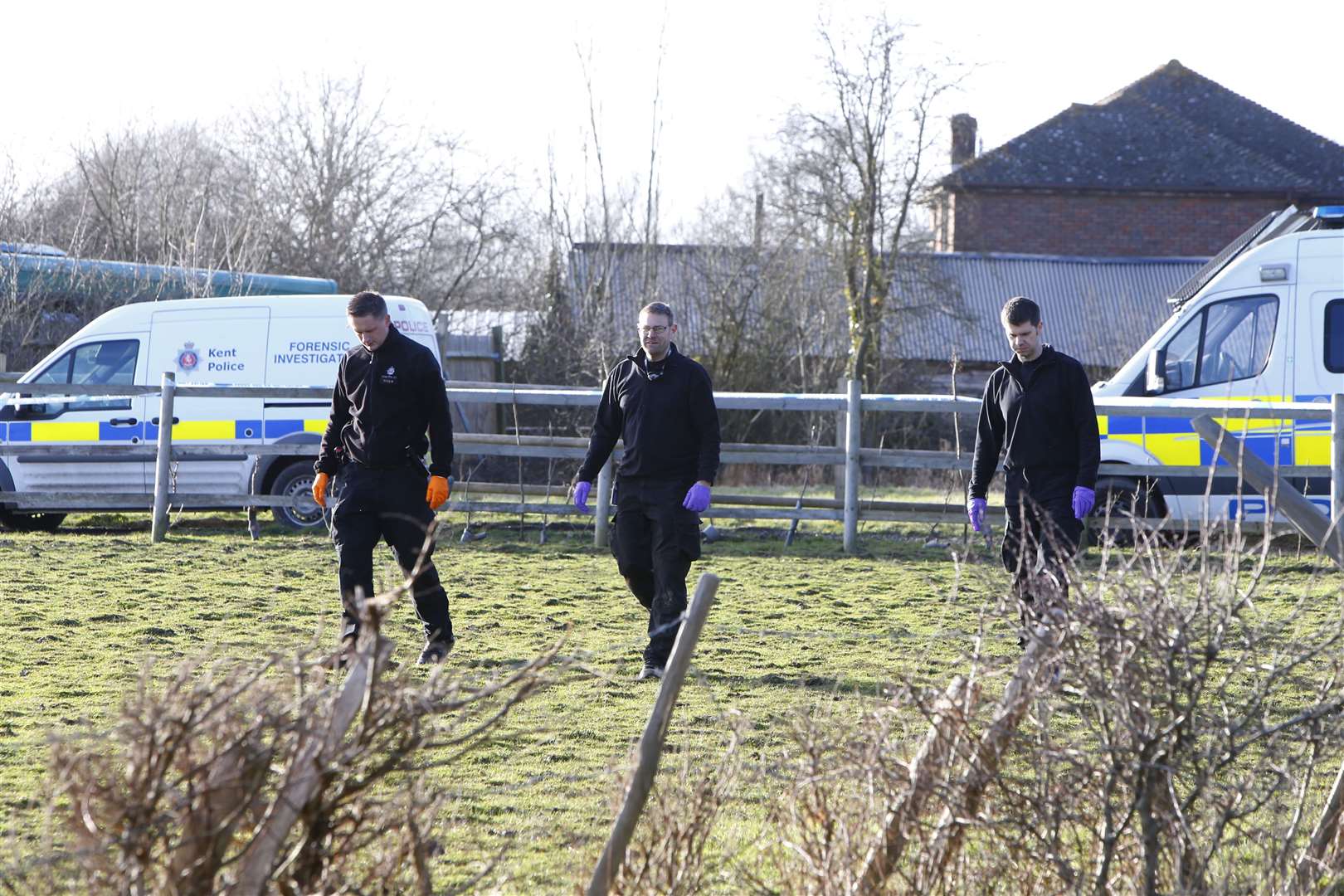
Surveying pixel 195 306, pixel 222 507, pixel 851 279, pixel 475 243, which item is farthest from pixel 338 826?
pixel 475 243

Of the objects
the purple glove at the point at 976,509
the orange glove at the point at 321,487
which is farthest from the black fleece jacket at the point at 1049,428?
the orange glove at the point at 321,487

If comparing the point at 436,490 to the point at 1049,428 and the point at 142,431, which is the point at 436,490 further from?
the point at 142,431

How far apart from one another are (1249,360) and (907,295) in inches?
683

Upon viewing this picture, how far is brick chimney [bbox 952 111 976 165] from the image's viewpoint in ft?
95.1

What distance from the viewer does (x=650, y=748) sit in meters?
3.22

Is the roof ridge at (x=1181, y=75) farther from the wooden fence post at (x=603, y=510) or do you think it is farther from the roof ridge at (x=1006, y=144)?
the wooden fence post at (x=603, y=510)

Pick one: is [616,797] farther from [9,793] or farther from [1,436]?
[1,436]

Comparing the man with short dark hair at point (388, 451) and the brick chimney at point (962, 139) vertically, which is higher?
the brick chimney at point (962, 139)

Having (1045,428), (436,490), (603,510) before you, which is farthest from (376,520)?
(603,510)

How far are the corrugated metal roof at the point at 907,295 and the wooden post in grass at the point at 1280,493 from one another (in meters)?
19.8

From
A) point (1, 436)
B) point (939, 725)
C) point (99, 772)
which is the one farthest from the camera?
point (1, 436)

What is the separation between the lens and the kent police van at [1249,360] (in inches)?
455

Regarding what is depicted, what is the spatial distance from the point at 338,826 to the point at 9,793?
2.14 metres

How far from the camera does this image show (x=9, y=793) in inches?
175
